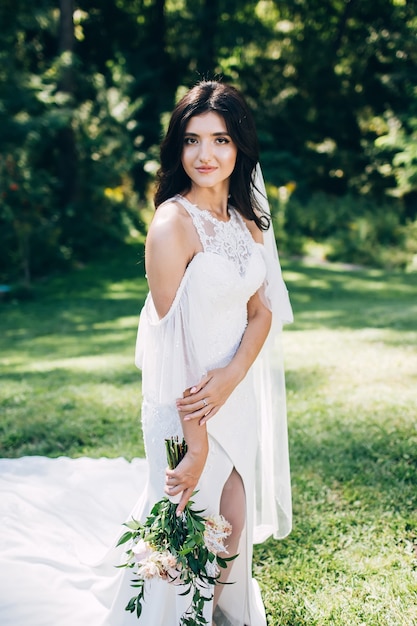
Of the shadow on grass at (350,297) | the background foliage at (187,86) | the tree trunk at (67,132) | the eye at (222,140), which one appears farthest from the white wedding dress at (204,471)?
the tree trunk at (67,132)

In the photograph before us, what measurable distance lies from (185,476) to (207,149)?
1256 millimetres

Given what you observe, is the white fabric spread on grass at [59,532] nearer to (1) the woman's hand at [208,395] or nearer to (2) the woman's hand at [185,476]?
(2) the woman's hand at [185,476]

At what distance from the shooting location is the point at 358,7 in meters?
19.0

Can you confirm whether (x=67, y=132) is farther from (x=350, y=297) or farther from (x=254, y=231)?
(x=254, y=231)

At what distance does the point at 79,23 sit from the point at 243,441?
64.9ft

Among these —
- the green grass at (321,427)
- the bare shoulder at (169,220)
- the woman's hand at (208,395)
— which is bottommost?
the green grass at (321,427)

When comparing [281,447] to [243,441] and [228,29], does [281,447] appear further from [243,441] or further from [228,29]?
[228,29]

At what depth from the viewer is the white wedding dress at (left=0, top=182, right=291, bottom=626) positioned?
2266 mm

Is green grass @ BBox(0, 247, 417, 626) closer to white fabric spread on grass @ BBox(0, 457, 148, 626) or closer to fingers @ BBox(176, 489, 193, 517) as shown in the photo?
white fabric spread on grass @ BBox(0, 457, 148, 626)

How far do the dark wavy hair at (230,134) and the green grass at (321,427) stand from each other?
0.61 meters

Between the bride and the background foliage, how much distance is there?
1050 centimetres

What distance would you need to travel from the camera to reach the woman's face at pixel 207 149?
2.37m

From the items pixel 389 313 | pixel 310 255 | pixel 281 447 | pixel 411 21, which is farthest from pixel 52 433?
pixel 411 21

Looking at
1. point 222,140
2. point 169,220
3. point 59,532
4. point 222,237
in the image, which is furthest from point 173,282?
point 59,532
